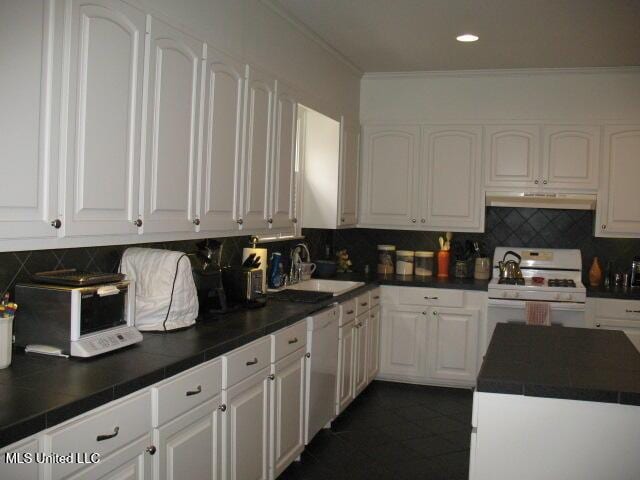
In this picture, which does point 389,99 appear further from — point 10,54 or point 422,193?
point 10,54

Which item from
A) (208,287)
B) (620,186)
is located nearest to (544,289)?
(620,186)

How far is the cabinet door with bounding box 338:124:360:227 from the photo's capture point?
5.16m

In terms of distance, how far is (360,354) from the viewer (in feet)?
15.9

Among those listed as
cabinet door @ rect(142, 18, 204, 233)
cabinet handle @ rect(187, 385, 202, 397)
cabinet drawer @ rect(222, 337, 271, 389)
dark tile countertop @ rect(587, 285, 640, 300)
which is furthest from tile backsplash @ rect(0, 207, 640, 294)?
cabinet handle @ rect(187, 385, 202, 397)

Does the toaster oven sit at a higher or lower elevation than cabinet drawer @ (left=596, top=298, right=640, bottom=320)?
higher

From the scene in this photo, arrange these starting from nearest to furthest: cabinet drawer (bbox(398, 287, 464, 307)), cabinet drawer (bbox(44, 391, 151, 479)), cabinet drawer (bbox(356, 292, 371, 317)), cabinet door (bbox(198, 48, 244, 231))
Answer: cabinet drawer (bbox(44, 391, 151, 479)) < cabinet door (bbox(198, 48, 244, 231)) < cabinet drawer (bbox(356, 292, 371, 317)) < cabinet drawer (bbox(398, 287, 464, 307))

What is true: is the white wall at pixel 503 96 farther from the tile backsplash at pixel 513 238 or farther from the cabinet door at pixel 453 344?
the cabinet door at pixel 453 344

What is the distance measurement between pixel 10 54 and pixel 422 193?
4.01 metres

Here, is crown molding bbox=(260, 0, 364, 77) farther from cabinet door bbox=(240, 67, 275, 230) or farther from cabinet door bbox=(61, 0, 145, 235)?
cabinet door bbox=(61, 0, 145, 235)

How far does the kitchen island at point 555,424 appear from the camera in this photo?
225 centimetres

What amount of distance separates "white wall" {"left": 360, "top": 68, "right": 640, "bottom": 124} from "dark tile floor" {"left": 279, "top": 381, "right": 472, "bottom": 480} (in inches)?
88.7

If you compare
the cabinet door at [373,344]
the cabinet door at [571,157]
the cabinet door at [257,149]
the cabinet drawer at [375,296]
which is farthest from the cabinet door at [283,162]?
the cabinet door at [571,157]

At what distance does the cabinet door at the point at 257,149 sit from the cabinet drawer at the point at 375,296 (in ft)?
4.95

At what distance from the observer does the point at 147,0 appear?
2.60 m
